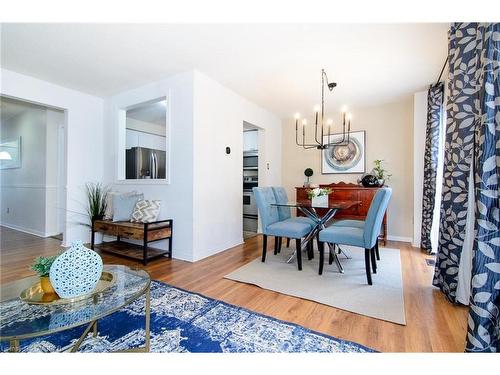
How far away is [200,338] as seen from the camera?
145 centimetres

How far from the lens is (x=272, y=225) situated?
9.73 ft

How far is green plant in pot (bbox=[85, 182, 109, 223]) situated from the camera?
11.7 ft

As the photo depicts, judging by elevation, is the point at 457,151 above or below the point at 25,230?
above

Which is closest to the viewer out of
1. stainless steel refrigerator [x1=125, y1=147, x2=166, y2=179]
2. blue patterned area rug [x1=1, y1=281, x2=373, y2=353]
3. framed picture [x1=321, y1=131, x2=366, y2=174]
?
blue patterned area rug [x1=1, y1=281, x2=373, y2=353]

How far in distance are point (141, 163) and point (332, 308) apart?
12.6 feet

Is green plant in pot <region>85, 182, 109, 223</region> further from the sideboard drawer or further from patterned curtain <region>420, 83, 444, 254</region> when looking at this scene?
patterned curtain <region>420, 83, 444, 254</region>

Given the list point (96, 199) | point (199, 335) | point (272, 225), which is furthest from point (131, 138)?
point (199, 335)

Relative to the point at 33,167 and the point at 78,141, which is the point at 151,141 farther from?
the point at 33,167

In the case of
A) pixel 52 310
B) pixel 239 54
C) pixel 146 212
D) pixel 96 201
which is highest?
pixel 239 54

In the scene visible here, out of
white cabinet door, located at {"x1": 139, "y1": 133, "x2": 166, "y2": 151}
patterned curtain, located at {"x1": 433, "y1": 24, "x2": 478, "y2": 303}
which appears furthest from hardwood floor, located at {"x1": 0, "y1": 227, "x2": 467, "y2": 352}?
white cabinet door, located at {"x1": 139, "y1": 133, "x2": 166, "y2": 151}

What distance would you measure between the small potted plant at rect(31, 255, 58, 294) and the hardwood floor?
116 centimetres

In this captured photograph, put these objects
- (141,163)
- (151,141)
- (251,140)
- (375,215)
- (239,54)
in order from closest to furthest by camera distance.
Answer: (375,215) → (239,54) → (141,163) → (251,140) → (151,141)

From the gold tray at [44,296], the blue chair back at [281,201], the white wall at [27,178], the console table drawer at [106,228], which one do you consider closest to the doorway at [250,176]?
the blue chair back at [281,201]
